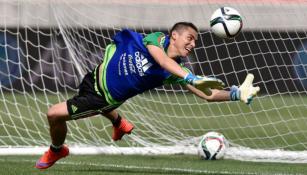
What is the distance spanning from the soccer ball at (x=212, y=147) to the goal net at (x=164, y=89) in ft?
0.76

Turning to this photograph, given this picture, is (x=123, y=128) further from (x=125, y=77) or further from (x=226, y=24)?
(x=226, y=24)

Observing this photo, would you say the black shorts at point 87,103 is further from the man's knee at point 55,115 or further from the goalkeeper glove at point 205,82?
the goalkeeper glove at point 205,82

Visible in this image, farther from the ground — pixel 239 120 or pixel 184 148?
pixel 239 120

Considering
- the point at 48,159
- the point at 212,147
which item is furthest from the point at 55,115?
the point at 212,147

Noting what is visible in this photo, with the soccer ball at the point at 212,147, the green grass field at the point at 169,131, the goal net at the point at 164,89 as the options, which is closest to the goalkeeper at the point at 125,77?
the green grass field at the point at 169,131

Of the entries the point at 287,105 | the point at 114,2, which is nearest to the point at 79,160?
the point at 114,2

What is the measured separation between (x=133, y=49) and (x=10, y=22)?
6.02 metres

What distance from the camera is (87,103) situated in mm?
6754

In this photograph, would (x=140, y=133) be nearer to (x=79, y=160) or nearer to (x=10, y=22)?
(x=79, y=160)

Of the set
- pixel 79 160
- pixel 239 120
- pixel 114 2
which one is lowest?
pixel 79 160

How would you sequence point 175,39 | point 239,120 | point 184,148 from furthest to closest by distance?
point 239,120 < point 184,148 < point 175,39

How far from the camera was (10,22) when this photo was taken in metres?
12.4

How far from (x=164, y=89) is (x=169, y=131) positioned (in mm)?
1397

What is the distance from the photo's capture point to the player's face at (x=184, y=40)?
257 inches
